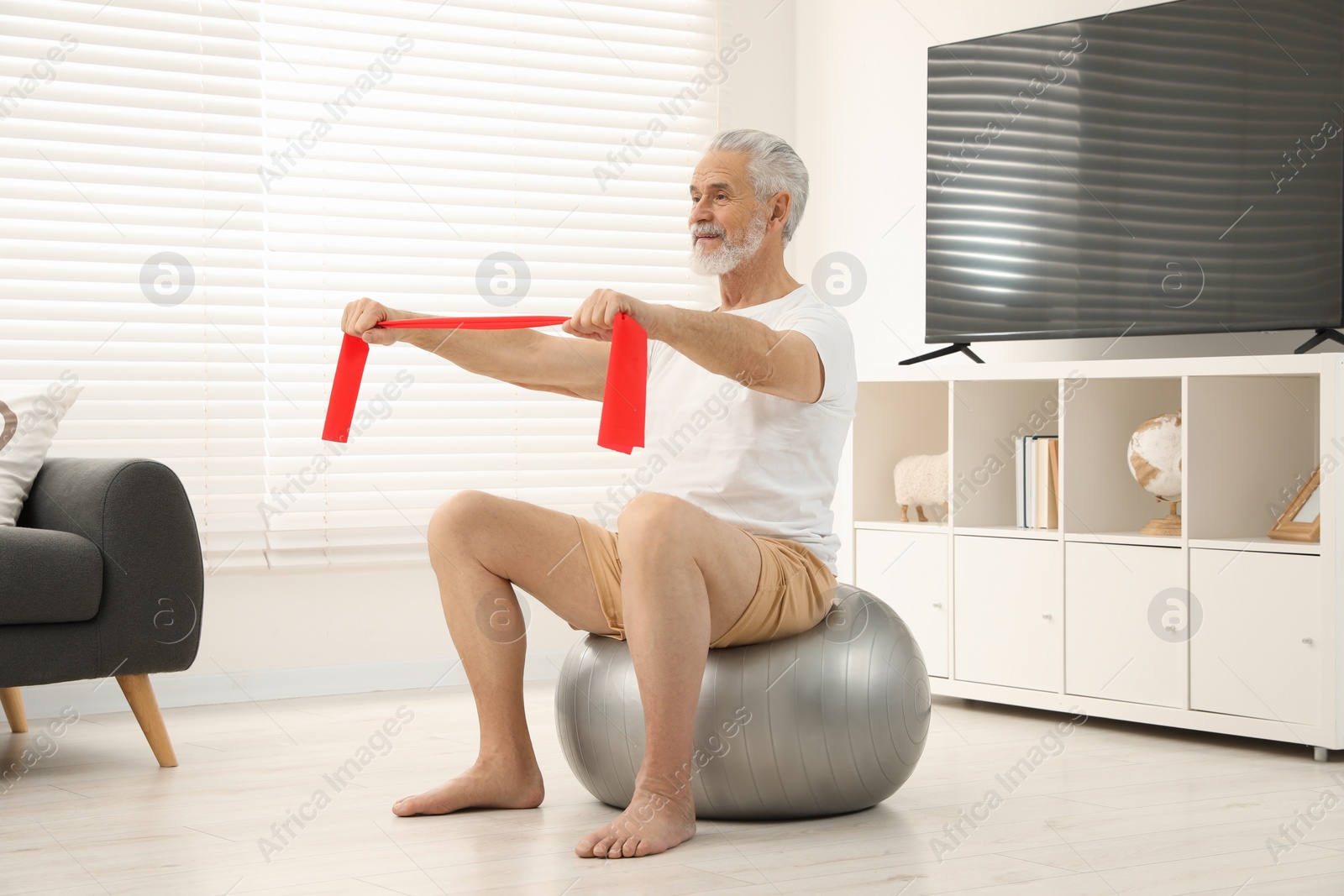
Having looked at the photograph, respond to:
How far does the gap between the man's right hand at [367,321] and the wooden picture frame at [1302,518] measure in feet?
6.13

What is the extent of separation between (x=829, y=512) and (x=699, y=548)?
40 cm

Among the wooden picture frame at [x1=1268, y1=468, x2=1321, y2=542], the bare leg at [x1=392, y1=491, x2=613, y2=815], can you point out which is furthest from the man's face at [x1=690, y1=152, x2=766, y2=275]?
the wooden picture frame at [x1=1268, y1=468, x2=1321, y2=542]

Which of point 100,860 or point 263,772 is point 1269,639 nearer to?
point 263,772

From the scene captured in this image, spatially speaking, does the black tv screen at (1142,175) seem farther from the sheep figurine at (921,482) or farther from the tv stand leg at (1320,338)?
the sheep figurine at (921,482)

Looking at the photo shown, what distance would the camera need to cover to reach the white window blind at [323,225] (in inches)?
137

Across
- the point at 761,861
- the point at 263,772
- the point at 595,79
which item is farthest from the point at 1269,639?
the point at 595,79

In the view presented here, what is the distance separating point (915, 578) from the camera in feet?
11.5

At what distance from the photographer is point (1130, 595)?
9.96 ft

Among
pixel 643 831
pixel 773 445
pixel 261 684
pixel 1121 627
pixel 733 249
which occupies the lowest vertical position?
pixel 261 684

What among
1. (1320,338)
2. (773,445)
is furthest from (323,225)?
(1320,338)

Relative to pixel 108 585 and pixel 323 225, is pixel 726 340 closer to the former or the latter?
pixel 108 585

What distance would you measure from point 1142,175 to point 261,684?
2542 millimetres

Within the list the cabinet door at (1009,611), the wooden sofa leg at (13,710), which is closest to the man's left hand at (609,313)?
the cabinet door at (1009,611)

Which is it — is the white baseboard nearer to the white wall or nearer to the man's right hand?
the white wall
